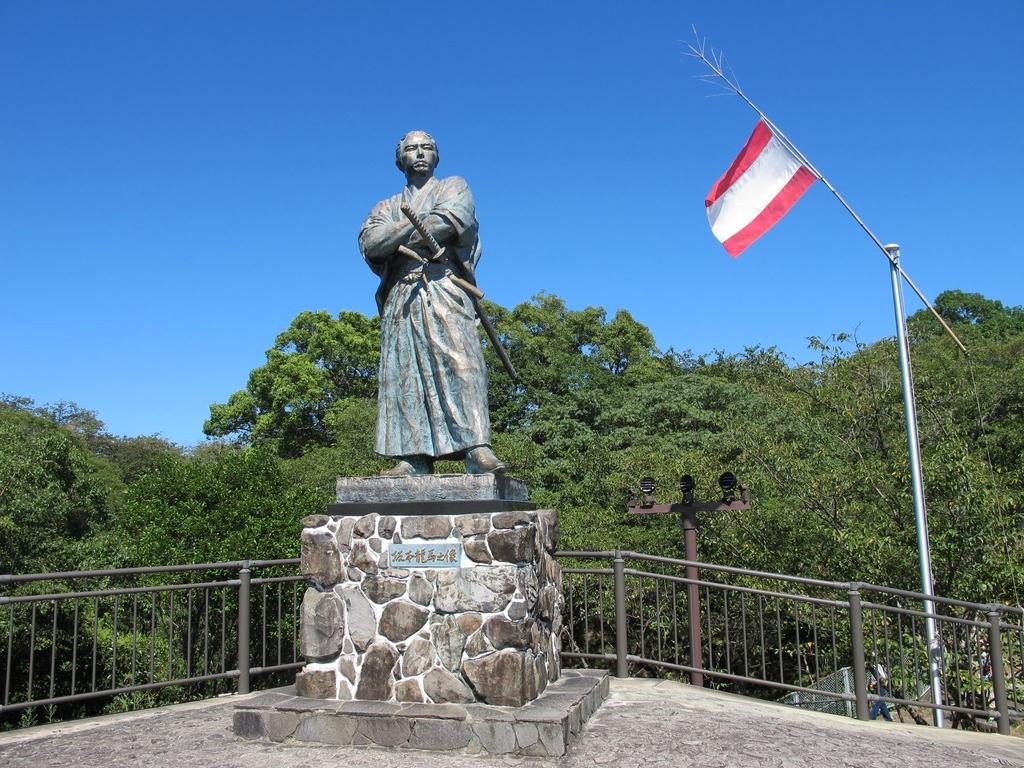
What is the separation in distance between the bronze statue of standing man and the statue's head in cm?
17

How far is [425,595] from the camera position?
17.3 feet

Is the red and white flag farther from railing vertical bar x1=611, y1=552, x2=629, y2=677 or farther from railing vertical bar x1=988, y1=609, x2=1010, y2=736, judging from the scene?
railing vertical bar x1=988, y1=609, x2=1010, y2=736

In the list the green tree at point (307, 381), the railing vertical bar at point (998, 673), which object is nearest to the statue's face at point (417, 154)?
the railing vertical bar at point (998, 673)

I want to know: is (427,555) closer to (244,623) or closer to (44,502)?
(244,623)

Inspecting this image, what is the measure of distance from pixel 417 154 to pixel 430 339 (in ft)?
4.52

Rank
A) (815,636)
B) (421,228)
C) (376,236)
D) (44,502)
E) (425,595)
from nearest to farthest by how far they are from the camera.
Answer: (425,595) → (421,228) → (376,236) → (815,636) → (44,502)

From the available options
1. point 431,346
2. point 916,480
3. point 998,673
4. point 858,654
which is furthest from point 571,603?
point 916,480

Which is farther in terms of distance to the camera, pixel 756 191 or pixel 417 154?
pixel 756 191

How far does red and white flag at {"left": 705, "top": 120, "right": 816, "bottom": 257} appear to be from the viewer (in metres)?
8.91

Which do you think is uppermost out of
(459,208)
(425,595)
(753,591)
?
(459,208)

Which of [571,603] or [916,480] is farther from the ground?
[916,480]

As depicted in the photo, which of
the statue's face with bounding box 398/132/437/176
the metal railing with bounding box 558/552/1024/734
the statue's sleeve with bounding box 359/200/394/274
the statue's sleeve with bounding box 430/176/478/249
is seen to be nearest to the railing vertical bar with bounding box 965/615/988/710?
the metal railing with bounding box 558/552/1024/734

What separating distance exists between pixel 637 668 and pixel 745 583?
122 inches

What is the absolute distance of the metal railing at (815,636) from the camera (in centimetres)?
643
